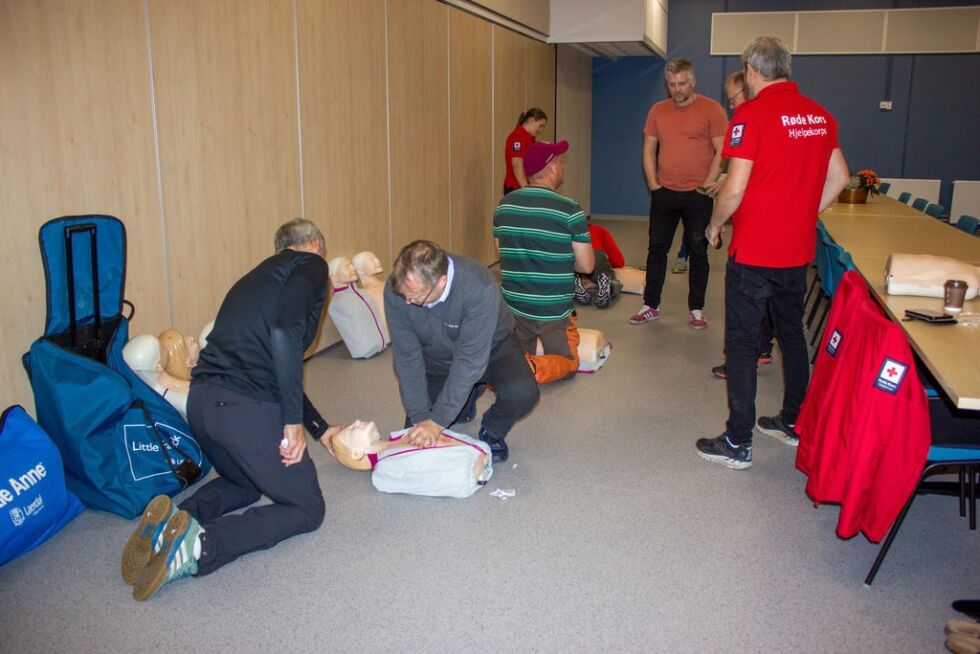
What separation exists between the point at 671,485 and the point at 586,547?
2.05 ft

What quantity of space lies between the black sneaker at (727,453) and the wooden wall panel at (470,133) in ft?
12.5

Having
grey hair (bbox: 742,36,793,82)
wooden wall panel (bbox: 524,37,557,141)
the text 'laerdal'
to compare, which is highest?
wooden wall panel (bbox: 524,37,557,141)

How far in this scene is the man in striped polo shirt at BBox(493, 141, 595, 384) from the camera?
3.94 meters

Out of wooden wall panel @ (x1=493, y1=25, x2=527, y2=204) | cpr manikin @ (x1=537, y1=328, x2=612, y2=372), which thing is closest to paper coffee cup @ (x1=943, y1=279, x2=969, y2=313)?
cpr manikin @ (x1=537, y1=328, x2=612, y2=372)

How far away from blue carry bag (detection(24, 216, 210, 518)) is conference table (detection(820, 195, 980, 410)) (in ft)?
8.73

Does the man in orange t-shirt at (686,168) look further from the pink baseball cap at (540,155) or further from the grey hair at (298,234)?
the grey hair at (298,234)

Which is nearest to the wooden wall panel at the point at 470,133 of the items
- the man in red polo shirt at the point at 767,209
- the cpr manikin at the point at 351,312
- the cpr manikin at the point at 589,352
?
the cpr manikin at the point at 351,312

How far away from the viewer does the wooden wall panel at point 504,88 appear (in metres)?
7.53

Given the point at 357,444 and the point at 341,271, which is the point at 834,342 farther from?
Answer: the point at 341,271

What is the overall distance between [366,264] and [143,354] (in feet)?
6.52

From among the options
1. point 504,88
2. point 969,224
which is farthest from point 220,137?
point 969,224

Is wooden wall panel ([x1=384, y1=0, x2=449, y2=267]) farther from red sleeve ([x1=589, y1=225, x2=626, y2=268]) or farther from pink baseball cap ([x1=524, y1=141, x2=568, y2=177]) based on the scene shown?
pink baseball cap ([x1=524, y1=141, x2=568, y2=177])

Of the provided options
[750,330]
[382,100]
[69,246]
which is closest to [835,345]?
[750,330]

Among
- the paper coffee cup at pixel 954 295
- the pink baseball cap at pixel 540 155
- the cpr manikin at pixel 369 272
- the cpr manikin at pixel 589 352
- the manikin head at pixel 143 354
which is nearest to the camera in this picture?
the paper coffee cup at pixel 954 295
